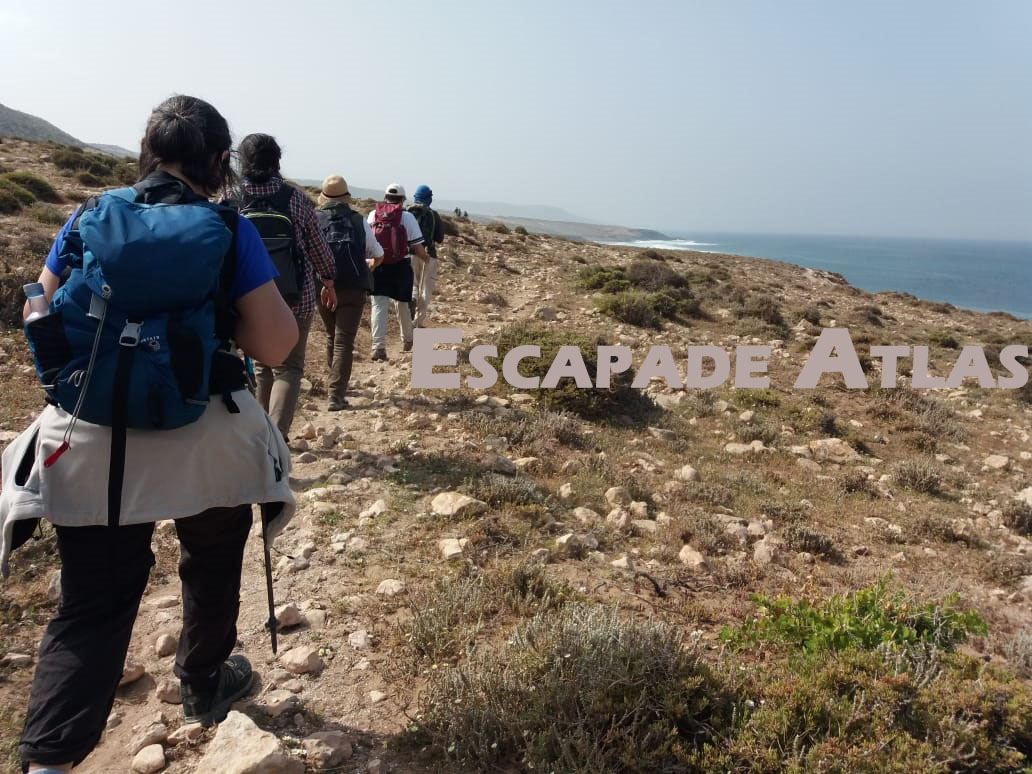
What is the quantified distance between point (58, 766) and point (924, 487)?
20.7 feet

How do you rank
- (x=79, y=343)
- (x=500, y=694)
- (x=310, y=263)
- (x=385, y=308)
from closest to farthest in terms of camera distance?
(x=79, y=343) → (x=500, y=694) → (x=310, y=263) → (x=385, y=308)

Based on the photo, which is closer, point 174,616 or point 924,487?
point 174,616

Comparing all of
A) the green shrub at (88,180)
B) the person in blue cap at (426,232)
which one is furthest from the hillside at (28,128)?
the person in blue cap at (426,232)

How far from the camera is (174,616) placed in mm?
2871

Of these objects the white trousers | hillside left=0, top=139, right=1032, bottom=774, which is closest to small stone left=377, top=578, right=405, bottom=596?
hillside left=0, top=139, right=1032, bottom=774

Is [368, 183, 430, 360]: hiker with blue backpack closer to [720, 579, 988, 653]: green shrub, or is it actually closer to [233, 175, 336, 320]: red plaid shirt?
[233, 175, 336, 320]: red plaid shirt

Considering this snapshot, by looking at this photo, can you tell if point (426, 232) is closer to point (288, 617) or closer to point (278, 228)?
point (278, 228)

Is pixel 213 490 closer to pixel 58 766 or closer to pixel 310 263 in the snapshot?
pixel 58 766

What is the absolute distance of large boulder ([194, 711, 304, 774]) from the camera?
1.82 m

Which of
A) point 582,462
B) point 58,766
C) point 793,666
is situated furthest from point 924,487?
point 58,766

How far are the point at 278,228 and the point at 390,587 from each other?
2173 mm

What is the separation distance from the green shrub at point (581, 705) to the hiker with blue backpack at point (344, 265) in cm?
352

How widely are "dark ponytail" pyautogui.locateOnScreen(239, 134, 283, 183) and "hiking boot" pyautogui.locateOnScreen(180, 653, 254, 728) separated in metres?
2.67

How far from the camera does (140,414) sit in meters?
1.57
